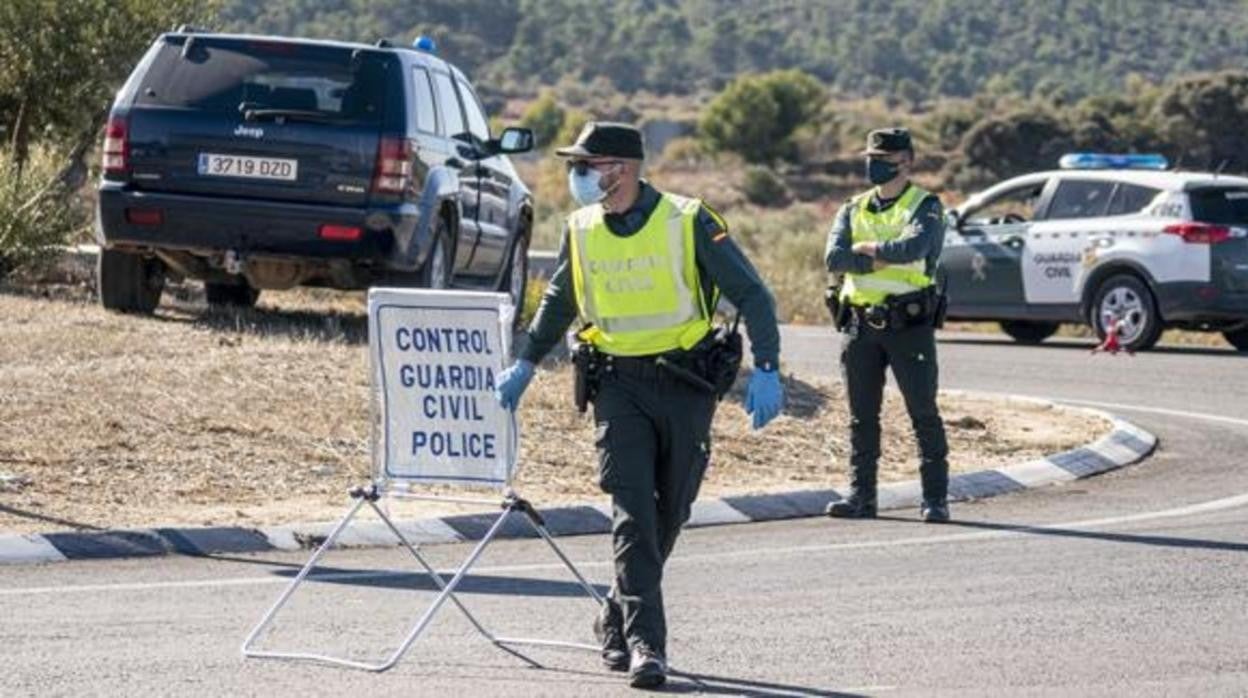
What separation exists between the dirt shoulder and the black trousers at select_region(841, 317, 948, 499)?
34.3 inches

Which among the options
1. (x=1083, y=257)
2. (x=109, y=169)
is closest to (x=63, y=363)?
(x=109, y=169)

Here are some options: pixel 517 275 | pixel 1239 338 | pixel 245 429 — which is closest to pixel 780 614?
pixel 245 429

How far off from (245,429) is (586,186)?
172 inches

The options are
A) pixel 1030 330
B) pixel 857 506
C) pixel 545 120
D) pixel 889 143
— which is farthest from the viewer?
pixel 545 120

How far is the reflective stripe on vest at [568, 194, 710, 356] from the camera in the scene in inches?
345

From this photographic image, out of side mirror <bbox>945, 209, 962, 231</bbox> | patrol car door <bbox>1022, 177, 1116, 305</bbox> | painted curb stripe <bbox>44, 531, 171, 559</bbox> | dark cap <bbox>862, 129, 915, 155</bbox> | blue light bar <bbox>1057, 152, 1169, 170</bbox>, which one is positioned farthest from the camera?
side mirror <bbox>945, 209, 962, 231</bbox>

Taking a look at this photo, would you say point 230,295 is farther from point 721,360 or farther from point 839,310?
point 721,360

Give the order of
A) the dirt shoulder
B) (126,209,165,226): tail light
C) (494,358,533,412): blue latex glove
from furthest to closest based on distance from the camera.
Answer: (126,209,165,226): tail light
the dirt shoulder
(494,358,533,412): blue latex glove

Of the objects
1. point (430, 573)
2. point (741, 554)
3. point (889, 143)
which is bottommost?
point (741, 554)

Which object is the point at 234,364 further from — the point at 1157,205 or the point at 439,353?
the point at 1157,205

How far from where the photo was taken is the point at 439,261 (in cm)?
1788

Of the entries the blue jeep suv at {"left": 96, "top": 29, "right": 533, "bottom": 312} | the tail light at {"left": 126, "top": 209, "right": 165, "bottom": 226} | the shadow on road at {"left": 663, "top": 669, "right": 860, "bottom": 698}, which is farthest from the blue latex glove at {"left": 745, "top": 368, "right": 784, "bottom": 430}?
the tail light at {"left": 126, "top": 209, "right": 165, "bottom": 226}

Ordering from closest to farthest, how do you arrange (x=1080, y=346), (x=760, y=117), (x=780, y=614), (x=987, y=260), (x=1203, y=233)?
(x=780, y=614) → (x=1203, y=233) → (x=987, y=260) → (x=1080, y=346) → (x=760, y=117)

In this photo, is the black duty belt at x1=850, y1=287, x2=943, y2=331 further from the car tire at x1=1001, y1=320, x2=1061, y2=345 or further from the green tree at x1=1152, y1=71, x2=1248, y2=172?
the green tree at x1=1152, y1=71, x2=1248, y2=172
